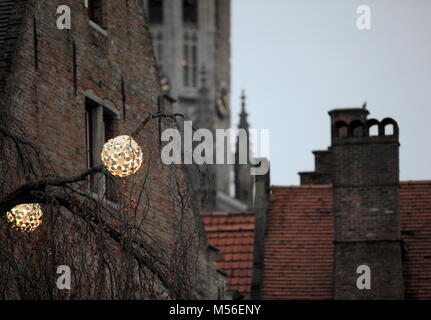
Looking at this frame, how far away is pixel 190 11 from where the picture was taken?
136 m

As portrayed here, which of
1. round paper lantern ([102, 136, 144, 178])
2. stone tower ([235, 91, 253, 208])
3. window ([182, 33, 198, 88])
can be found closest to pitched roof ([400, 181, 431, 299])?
round paper lantern ([102, 136, 144, 178])

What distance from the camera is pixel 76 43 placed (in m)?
24.4

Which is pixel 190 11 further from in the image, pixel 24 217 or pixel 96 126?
pixel 24 217

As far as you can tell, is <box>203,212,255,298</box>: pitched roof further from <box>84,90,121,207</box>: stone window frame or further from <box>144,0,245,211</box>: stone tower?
<box>144,0,245,211</box>: stone tower

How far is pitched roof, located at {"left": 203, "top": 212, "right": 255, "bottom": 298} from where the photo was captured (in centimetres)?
3156

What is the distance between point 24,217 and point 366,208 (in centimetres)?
1326

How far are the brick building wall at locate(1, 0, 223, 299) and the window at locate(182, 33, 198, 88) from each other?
105m

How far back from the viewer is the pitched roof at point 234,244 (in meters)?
31.6

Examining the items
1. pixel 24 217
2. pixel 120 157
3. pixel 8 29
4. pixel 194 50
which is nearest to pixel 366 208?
pixel 8 29

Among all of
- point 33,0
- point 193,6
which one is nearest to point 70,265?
point 33,0

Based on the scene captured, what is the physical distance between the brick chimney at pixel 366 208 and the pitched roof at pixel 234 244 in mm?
2279

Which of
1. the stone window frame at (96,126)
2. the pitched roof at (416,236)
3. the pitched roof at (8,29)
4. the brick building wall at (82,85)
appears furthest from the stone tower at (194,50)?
the pitched roof at (8,29)

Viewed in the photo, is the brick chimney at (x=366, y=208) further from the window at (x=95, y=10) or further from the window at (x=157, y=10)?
the window at (x=157, y=10)
